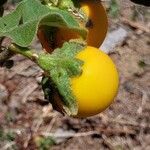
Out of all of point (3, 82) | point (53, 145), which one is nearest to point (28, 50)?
point (53, 145)

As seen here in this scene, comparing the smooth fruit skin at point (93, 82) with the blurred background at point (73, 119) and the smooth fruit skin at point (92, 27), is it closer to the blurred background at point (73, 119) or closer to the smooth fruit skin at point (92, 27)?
the smooth fruit skin at point (92, 27)

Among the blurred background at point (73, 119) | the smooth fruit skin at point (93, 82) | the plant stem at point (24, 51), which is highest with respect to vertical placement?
the plant stem at point (24, 51)

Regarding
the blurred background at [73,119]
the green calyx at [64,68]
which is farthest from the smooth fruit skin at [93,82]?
the blurred background at [73,119]

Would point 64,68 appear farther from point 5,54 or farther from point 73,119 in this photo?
point 73,119

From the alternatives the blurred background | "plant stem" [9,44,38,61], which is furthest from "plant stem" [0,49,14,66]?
the blurred background

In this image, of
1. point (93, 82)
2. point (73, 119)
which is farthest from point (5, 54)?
point (73, 119)

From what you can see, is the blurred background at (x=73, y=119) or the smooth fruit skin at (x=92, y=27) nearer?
the smooth fruit skin at (x=92, y=27)
